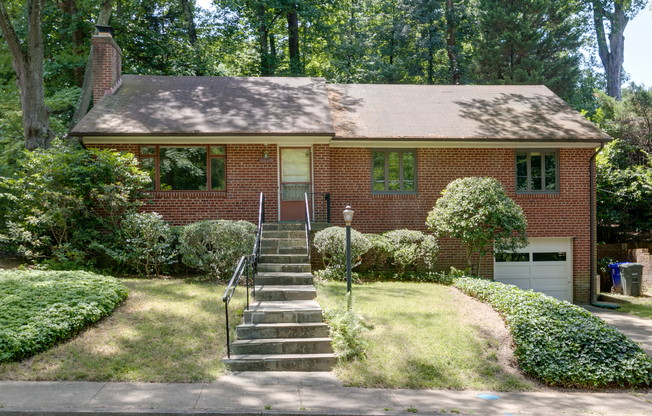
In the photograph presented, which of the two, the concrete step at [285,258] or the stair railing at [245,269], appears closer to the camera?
the stair railing at [245,269]

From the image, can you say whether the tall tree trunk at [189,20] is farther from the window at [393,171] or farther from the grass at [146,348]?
the grass at [146,348]

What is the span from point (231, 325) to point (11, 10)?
19820mm

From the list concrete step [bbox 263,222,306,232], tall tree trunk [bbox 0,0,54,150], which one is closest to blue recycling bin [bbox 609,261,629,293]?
concrete step [bbox 263,222,306,232]

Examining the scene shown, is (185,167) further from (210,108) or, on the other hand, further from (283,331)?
(283,331)

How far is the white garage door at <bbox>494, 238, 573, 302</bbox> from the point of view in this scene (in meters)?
14.9

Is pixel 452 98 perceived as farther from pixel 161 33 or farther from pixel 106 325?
pixel 161 33

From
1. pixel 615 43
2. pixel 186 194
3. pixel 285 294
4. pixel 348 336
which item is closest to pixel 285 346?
pixel 348 336

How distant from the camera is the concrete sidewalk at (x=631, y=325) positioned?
32.7 ft

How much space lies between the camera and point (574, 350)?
23.7 feet

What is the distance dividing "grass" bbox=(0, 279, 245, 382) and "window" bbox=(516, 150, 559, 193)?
10031 millimetres

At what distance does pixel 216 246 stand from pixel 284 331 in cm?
404

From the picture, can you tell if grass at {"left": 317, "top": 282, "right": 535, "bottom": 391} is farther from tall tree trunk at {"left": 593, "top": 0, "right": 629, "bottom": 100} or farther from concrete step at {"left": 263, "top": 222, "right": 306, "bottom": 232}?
tall tree trunk at {"left": 593, "top": 0, "right": 629, "bottom": 100}

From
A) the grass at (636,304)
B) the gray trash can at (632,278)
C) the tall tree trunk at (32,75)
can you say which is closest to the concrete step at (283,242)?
the tall tree trunk at (32,75)

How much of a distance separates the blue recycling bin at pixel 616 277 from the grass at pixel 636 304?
49 centimetres
